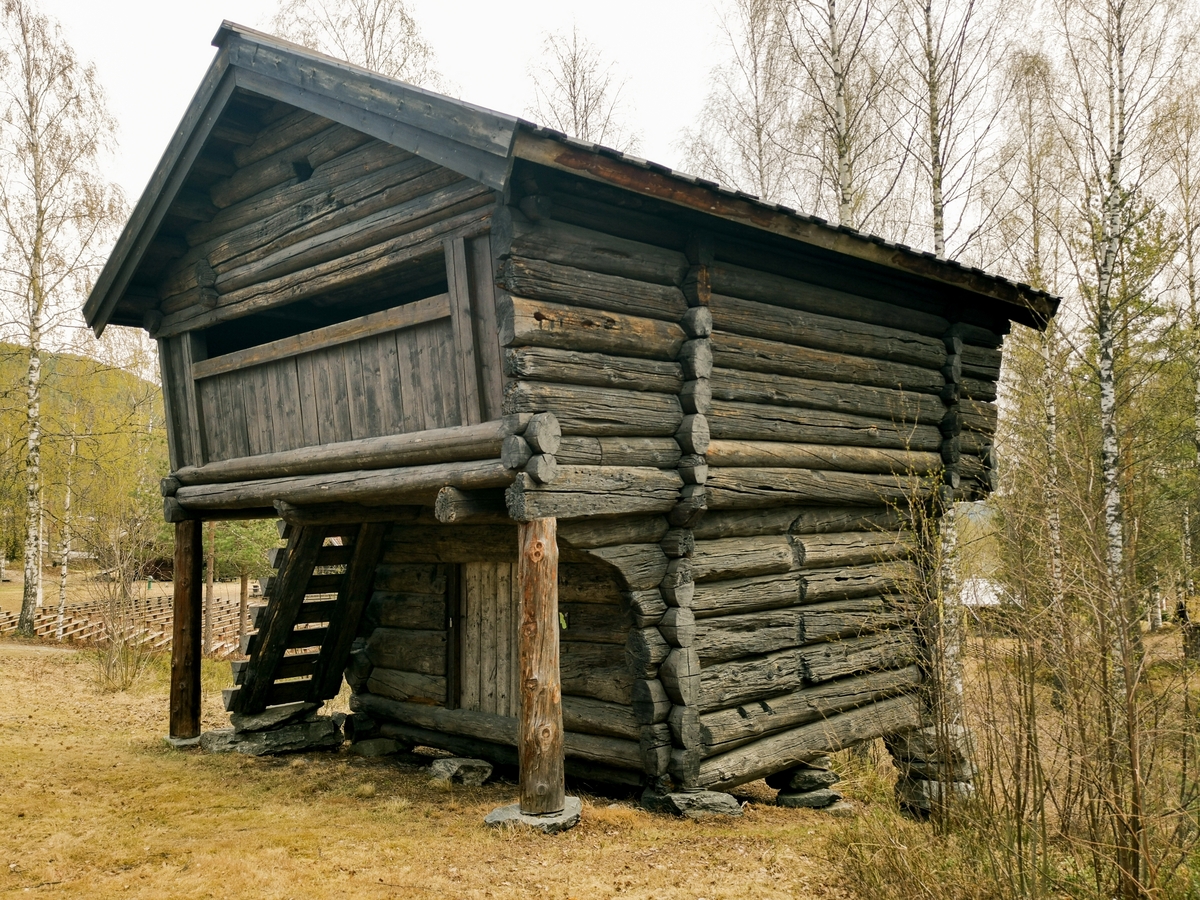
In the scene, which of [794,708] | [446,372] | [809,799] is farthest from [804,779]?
[446,372]

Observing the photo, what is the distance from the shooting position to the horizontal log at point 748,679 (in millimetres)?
6914

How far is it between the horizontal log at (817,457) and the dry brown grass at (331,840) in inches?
108

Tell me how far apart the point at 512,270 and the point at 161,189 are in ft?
15.2

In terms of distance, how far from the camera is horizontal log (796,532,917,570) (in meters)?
8.01

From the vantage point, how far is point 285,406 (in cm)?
799

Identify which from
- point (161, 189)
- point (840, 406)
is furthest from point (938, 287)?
point (161, 189)

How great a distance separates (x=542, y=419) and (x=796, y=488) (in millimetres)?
2794

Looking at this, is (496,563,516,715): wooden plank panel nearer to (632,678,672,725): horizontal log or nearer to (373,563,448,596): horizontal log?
(373,563,448,596): horizontal log

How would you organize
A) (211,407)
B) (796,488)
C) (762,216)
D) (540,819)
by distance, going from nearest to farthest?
(540,819)
(762,216)
(796,488)
(211,407)

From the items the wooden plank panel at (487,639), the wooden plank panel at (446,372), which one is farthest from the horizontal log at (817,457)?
the wooden plank panel at (487,639)

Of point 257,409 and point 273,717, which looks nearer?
point 257,409

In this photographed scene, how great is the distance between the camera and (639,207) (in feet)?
21.5

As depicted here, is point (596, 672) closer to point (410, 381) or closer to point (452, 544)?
point (452, 544)

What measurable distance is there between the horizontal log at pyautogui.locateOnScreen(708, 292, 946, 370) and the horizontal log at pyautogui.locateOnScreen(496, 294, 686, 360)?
0.63m
